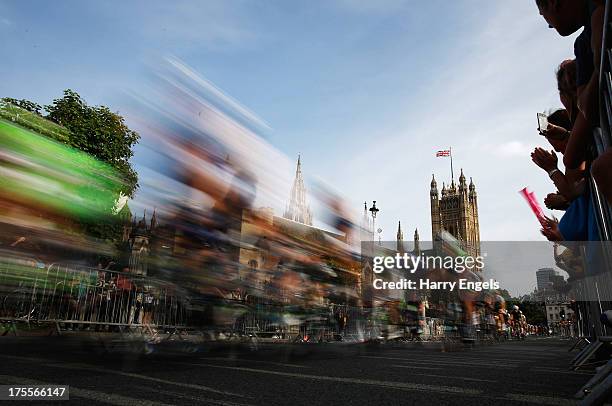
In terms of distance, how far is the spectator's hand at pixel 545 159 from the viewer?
3.30 m

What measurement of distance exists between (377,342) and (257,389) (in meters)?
10.5

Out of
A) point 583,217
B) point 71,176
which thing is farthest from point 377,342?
point 583,217

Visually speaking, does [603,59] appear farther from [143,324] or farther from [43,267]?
[43,267]

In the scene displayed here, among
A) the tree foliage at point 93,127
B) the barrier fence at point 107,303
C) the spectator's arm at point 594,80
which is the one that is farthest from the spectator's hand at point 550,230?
the tree foliage at point 93,127

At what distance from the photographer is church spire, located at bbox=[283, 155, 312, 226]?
817 cm

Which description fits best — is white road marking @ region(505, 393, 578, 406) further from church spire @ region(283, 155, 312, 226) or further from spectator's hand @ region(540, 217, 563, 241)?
church spire @ region(283, 155, 312, 226)

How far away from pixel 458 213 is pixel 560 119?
402ft

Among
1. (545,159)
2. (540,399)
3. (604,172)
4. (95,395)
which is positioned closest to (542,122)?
(545,159)

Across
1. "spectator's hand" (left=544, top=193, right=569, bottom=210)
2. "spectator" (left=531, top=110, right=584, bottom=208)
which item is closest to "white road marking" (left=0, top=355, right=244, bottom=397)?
"spectator" (left=531, top=110, right=584, bottom=208)

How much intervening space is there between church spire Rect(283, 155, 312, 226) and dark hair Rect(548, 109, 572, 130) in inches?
197

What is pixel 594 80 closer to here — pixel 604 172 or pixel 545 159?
pixel 604 172

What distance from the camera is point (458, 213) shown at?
11894 cm

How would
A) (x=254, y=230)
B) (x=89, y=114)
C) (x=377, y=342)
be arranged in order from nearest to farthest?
(x=254, y=230)
(x=377, y=342)
(x=89, y=114)

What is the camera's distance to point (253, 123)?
711cm
